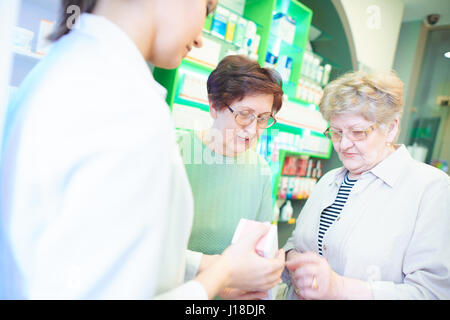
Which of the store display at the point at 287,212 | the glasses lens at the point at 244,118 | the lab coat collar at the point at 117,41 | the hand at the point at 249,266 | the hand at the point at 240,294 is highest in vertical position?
the lab coat collar at the point at 117,41

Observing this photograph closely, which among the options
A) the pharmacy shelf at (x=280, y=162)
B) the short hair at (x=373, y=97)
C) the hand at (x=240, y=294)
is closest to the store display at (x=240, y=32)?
the pharmacy shelf at (x=280, y=162)

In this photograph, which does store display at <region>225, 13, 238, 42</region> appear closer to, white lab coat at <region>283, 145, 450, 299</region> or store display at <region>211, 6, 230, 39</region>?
store display at <region>211, 6, 230, 39</region>

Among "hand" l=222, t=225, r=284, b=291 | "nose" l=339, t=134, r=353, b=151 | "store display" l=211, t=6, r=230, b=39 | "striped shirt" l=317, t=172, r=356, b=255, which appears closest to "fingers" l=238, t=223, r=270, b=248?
"hand" l=222, t=225, r=284, b=291

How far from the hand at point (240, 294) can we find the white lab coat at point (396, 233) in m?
0.42

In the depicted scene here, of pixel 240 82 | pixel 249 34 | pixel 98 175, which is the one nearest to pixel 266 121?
pixel 240 82

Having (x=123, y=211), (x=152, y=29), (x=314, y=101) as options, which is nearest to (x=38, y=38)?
(x=152, y=29)

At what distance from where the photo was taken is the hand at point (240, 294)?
A: 0.77 m

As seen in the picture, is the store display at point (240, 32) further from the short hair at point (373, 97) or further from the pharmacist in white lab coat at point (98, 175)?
the pharmacist in white lab coat at point (98, 175)

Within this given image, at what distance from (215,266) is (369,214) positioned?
763 mm

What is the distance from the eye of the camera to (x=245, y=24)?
2.30 metres

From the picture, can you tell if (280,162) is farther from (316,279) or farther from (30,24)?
(30,24)

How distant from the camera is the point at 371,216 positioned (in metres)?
1.09

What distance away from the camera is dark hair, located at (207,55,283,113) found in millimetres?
1156

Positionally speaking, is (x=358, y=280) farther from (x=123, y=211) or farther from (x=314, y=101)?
(x=314, y=101)
